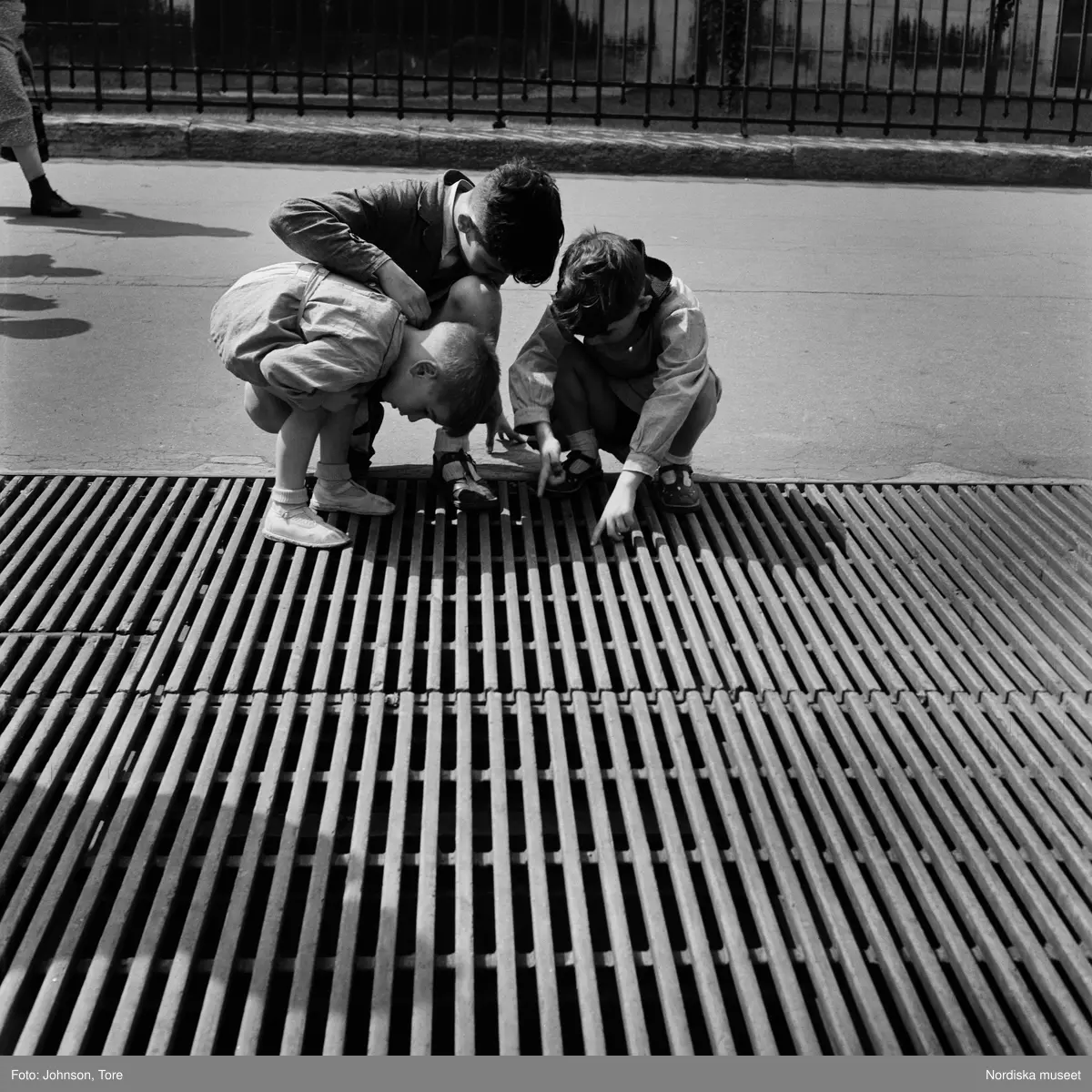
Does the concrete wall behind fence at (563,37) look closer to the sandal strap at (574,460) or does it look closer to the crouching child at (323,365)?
the sandal strap at (574,460)

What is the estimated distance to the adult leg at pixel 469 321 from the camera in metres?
3.53

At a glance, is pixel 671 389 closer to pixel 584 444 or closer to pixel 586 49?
pixel 584 444

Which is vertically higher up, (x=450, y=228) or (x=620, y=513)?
(x=450, y=228)

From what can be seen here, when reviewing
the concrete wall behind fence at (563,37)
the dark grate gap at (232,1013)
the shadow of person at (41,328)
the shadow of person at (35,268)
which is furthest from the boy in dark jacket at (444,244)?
the concrete wall behind fence at (563,37)

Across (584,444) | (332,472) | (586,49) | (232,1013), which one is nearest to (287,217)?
(332,472)

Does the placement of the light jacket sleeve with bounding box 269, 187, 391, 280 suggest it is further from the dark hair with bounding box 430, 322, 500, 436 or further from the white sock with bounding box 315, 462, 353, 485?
the white sock with bounding box 315, 462, 353, 485

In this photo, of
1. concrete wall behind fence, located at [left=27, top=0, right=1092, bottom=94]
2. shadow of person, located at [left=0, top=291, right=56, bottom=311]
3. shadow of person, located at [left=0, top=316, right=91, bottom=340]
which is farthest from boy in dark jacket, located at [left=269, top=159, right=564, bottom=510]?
concrete wall behind fence, located at [left=27, top=0, right=1092, bottom=94]

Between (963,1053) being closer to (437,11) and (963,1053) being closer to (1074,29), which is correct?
(437,11)

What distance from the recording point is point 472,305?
3.52 meters

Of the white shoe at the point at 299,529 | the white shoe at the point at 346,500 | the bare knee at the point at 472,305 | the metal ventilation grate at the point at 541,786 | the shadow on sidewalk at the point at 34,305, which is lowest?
the metal ventilation grate at the point at 541,786

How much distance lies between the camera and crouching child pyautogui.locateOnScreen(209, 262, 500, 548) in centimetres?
328

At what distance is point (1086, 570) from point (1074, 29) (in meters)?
13.2

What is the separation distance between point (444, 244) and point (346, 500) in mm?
746
